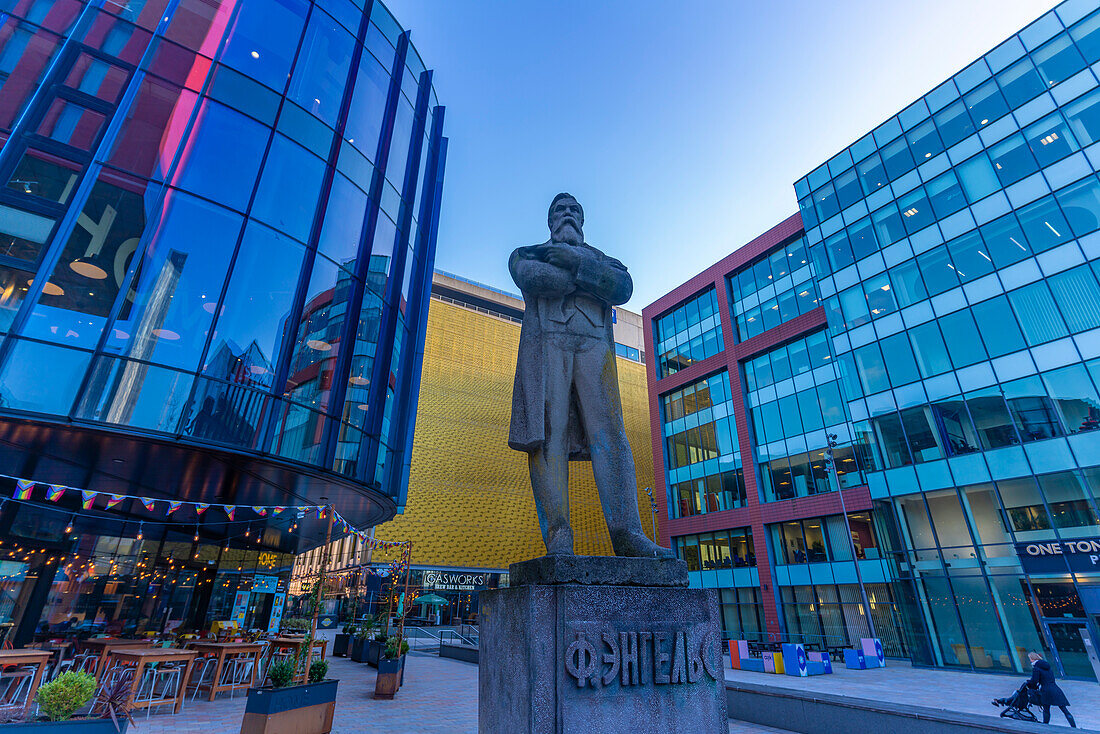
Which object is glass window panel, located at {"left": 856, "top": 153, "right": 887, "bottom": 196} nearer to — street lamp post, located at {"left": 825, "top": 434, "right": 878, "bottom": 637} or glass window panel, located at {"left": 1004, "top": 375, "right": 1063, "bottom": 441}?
glass window panel, located at {"left": 1004, "top": 375, "right": 1063, "bottom": 441}

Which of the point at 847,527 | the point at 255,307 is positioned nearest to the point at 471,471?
the point at 847,527

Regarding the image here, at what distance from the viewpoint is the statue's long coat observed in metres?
4.41

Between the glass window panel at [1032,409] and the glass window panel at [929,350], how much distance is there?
2516 mm

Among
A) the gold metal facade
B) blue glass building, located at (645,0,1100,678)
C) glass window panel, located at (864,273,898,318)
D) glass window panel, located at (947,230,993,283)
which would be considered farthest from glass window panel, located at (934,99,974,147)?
the gold metal facade

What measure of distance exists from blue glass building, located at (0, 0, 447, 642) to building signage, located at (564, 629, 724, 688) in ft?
34.8

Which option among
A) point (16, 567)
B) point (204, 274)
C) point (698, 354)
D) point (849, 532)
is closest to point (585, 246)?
point (204, 274)

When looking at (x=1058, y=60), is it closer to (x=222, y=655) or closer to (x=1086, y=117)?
(x=1086, y=117)

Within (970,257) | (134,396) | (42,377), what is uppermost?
(970,257)

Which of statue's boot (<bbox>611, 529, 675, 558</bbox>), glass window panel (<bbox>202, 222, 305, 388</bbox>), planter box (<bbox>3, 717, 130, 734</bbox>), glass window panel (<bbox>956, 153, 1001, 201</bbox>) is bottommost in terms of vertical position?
planter box (<bbox>3, 717, 130, 734</bbox>)

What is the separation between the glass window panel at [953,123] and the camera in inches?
969

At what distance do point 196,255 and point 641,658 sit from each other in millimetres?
13382

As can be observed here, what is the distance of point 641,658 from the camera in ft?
11.4

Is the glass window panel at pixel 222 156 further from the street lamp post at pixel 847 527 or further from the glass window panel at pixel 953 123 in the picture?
the glass window panel at pixel 953 123

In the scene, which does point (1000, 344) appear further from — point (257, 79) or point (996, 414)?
point (257, 79)
